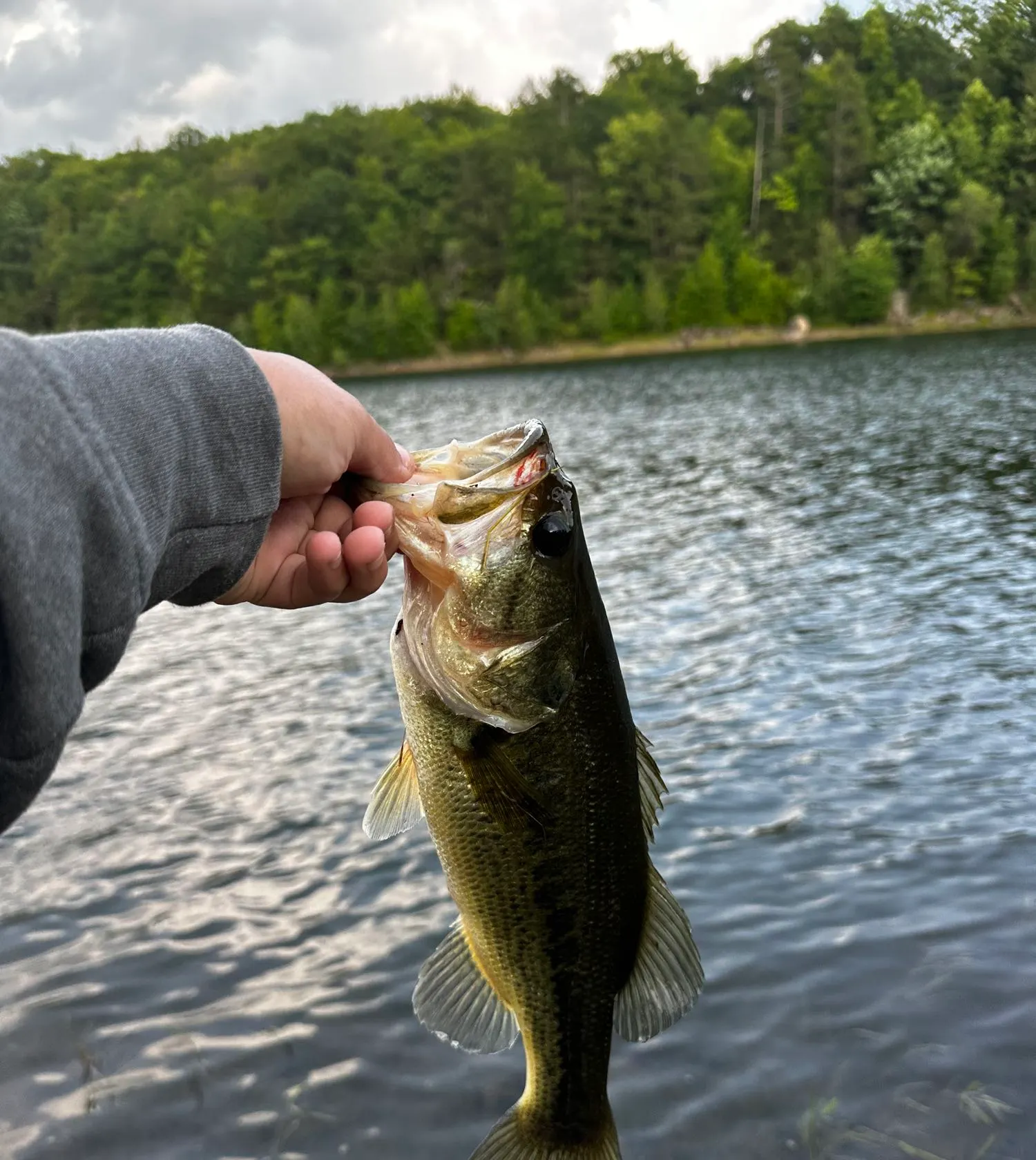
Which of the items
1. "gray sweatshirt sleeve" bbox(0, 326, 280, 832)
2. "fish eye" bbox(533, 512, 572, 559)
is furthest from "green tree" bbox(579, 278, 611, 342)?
"gray sweatshirt sleeve" bbox(0, 326, 280, 832)

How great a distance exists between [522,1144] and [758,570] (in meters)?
13.4

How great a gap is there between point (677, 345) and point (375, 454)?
8161cm

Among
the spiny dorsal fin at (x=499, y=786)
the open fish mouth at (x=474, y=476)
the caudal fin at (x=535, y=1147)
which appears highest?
the open fish mouth at (x=474, y=476)

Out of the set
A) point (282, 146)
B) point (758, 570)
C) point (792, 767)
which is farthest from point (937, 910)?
point (282, 146)

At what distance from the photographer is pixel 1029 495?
19641 millimetres

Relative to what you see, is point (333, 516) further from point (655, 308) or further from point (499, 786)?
point (655, 308)

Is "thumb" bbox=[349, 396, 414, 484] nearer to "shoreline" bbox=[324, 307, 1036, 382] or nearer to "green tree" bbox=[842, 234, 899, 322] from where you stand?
"shoreline" bbox=[324, 307, 1036, 382]

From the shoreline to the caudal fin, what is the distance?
7473 centimetres

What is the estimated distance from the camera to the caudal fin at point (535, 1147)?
2.82m

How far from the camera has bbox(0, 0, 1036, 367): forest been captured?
3307 inches

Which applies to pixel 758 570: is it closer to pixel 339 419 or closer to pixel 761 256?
pixel 339 419

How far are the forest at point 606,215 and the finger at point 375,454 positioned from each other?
8171cm

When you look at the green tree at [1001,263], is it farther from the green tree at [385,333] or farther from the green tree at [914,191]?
the green tree at [385,333]

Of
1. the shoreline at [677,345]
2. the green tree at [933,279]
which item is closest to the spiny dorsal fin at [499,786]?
the shoreline at [677,345]
